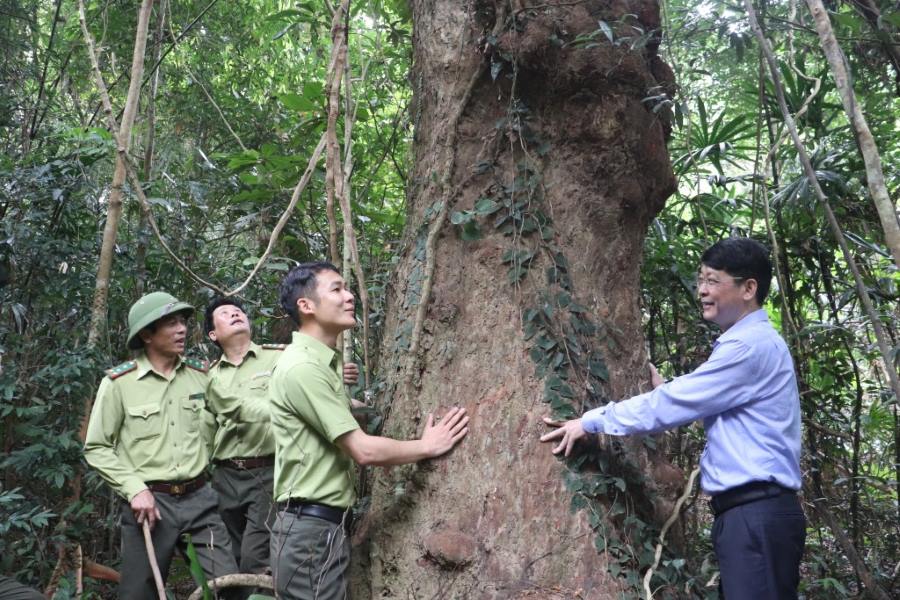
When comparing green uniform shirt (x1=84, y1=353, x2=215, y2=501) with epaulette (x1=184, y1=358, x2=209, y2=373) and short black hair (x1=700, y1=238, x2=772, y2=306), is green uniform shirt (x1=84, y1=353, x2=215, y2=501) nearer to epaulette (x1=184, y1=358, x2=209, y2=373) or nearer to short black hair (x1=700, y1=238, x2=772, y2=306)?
epaulette (x1=184, y1=358, x2=209, y2=373)

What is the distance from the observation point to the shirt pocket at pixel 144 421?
13.5 ft

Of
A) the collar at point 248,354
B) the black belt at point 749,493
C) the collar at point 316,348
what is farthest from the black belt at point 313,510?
the collar at point 248,354

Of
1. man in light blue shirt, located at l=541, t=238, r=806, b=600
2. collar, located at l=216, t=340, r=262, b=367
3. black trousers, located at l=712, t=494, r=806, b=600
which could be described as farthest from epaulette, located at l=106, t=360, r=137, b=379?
black trousers, located at l=712, t=494, r=806, b=600

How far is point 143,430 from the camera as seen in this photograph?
412cm

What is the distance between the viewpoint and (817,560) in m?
4.09

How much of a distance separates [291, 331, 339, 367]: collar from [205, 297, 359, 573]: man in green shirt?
132 centimetres

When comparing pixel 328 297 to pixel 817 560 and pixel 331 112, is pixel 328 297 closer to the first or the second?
pixel 331 112

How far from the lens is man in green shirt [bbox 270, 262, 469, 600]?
9.77 feet

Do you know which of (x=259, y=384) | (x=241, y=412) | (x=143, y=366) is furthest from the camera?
(x=259, y=384)

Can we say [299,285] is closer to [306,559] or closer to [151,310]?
[306,559]

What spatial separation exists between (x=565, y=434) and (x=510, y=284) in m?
0.72

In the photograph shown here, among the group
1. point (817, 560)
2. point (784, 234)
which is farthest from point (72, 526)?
point (784, 234)

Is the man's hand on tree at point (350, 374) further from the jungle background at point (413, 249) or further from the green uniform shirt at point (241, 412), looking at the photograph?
the green uniform shirt at point (241, 412)

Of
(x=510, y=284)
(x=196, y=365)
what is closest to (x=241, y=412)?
(x=196, y=365)
